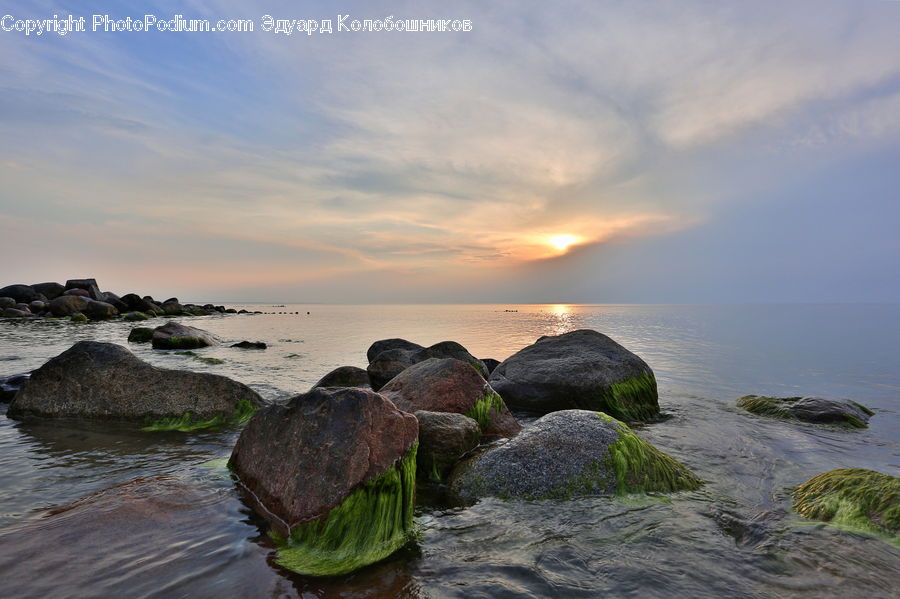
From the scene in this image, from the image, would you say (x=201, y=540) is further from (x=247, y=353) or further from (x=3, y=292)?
(x=3, y=292)

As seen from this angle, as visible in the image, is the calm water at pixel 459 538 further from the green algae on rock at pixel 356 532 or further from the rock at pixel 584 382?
the rock at pixel 584 382

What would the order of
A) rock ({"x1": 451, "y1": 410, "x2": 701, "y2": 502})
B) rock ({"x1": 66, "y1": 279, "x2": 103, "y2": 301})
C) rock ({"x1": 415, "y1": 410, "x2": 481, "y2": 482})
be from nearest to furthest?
rock ({"x1": 451, "y1": 410, "x2": 701, "y2": 502}) < rock ({"x1": 415, "y1": 410, "x2": 481, "y2": 482}) < rock ({"x1": 66, "y1": 279, "x2": 103, "y2": 301})

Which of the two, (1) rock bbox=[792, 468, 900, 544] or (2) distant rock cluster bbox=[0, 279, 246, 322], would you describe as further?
(2) distant rock cluster bbox=[0, 279, 246, 322]

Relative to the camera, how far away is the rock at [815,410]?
10.5 meters

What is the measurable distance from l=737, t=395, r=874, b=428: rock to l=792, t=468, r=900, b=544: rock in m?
6.11

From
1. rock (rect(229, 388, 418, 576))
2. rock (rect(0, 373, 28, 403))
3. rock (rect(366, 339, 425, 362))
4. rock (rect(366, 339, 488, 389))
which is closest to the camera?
rock (rect(229, 388, 418, 576))

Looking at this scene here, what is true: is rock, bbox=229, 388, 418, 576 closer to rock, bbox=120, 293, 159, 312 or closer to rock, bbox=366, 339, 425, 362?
rock, bbox=366, 339, 425, 362

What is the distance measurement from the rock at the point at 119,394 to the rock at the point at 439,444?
531 cm

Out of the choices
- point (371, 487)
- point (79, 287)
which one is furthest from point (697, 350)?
point (79, 287)

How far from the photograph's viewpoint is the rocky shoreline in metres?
4.59

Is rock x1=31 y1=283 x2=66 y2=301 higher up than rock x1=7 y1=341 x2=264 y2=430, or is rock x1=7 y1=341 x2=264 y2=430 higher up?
rock x1=31 y1=283 x2=66 y2=301

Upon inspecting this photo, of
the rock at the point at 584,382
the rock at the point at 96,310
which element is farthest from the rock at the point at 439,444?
the rock at the point at 96,310

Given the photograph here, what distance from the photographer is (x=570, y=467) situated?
5.94m

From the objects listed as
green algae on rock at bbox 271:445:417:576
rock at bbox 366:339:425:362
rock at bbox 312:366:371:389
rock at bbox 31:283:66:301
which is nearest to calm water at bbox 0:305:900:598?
green algae on rock at bbox 271:445:417:576
